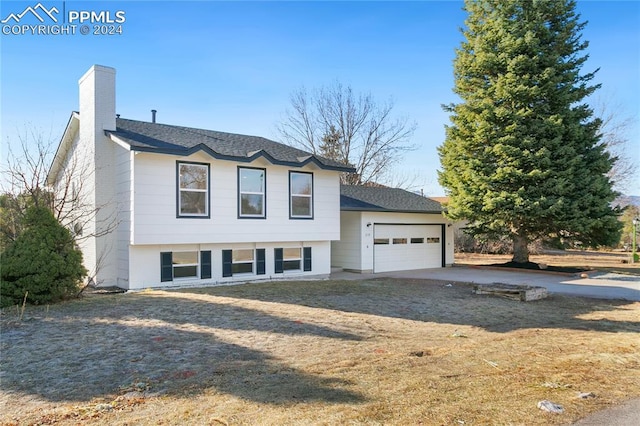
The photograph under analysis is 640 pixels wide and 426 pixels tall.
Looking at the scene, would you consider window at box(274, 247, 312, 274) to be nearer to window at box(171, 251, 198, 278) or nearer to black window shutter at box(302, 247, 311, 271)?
black window shutter at box(302, 247, 311, 271)

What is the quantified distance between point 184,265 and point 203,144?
364cm

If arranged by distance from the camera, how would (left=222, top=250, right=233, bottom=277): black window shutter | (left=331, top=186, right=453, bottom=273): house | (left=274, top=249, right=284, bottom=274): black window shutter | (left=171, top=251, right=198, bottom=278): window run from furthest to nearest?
(left=331, top=186, right=453, bottom=273): house, (left=274, top=249, right=284, bottom=274): black window shutter, (left=222, top=250, right=233, bottom=277): black window shutter, (left=171, top=251, right=198, bottom=278): window

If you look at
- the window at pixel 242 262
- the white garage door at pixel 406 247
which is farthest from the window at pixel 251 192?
the white garage door at pixel 406 247

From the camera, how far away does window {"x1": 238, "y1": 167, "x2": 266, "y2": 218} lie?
14.1 meters

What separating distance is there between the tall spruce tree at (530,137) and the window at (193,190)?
1103cm

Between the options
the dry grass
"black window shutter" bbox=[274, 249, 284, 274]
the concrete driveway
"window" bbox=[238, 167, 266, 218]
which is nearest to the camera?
the concrete driveway

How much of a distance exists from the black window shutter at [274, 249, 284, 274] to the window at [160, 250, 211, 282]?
2.43m

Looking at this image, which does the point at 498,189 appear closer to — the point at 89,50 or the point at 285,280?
the point at 285,280

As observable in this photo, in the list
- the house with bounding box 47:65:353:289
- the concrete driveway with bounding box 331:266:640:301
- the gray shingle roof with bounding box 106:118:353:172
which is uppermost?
the gray shingle roof with bounding box 106:118:353:172

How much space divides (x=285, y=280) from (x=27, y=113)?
9.13 metres

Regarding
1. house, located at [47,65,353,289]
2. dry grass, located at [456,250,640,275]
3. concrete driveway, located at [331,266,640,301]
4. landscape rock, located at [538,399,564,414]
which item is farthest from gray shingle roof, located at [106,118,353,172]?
dry grass, located at [456,250,640,275]

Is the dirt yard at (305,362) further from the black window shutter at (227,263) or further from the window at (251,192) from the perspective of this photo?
the window at (251,192)

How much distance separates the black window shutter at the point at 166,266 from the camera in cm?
1278

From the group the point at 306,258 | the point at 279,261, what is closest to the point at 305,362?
the point at 279,261
